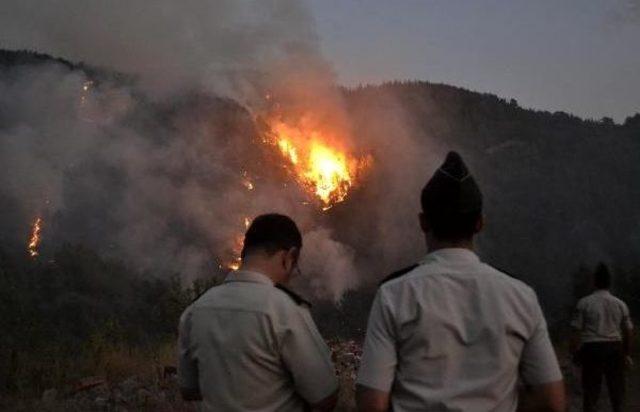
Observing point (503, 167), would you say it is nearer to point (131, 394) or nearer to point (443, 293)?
point (131, 394)

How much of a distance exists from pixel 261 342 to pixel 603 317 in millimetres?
6377

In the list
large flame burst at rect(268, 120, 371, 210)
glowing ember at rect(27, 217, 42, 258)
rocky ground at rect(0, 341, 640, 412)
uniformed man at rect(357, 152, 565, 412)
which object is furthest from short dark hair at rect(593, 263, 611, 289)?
glowing ember at rect(27, 217, 42, 258)

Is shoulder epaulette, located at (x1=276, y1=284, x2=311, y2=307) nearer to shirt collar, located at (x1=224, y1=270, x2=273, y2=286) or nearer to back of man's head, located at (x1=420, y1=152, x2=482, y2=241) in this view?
shirt collar, located at (x1=224, y1=270, x2=273, y2=286)

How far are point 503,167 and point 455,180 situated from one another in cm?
4754

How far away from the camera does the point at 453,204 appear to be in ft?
8.44

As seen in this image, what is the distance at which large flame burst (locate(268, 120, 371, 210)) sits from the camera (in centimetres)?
3378

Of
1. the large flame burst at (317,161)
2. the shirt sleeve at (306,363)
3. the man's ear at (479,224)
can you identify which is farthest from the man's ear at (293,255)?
the large flame burst at (317,161)

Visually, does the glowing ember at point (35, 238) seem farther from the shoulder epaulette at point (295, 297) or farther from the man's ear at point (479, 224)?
the man's ear at point (479, 224)

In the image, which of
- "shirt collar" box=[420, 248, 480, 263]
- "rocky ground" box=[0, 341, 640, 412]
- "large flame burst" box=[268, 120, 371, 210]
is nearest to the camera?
"shirt collar" box=[420, 248, 480, 263]

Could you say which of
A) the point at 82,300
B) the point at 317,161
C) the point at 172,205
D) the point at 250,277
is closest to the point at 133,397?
the point at 250,277

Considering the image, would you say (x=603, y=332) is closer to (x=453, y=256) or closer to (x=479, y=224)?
(x=479, y=224)

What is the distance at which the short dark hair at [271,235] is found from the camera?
3094 millimetres

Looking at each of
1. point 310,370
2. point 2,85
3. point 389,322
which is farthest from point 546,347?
point 2,85

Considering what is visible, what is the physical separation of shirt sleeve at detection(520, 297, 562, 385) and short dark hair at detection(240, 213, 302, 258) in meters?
1.15
